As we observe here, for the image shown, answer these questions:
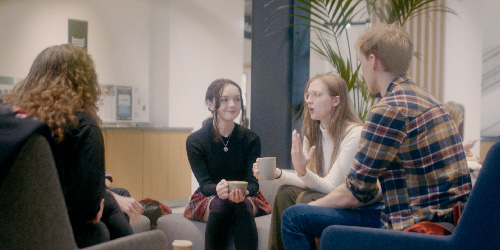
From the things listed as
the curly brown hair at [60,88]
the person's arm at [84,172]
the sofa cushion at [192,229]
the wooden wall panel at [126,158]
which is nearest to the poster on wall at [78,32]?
the wooden wall panel at [126,158]

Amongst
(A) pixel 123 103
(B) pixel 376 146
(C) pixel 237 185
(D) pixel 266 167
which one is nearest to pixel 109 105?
(A) pixel 123 103

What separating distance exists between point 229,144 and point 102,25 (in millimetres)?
3737

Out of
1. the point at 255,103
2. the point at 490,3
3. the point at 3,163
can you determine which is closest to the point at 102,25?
the point at 255,103

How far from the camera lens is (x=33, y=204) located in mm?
1276

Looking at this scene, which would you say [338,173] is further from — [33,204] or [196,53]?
[196,53]

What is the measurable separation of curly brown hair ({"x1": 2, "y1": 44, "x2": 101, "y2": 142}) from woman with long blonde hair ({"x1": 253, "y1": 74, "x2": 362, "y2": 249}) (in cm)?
Answer: 103

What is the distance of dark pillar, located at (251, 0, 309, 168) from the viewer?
391cm

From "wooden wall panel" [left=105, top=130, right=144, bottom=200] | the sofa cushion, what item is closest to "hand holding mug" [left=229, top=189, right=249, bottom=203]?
the sofa cushion

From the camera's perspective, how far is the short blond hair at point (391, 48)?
1913 mm

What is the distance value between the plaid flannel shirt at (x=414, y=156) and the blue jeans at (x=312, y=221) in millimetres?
235

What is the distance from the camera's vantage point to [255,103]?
13.4 feet

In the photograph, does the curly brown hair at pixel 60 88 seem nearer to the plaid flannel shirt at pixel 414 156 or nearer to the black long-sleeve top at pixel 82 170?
the black long-sleeve top at pixel 82 170

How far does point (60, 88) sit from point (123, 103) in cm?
452

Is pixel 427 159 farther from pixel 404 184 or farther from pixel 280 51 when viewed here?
pixel 280 51
